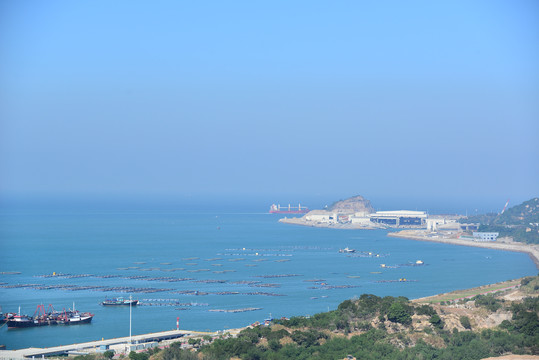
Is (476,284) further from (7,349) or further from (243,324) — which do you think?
(7,349)

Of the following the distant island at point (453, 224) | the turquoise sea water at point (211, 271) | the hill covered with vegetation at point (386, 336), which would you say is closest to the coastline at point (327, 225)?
the distant island at point (453, 224)

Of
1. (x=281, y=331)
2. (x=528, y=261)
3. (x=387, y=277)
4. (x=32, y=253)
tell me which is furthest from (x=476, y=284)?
(x=32, y=253)

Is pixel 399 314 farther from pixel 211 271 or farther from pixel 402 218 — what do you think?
pixel 402 218

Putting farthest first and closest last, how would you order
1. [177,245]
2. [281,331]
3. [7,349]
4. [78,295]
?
[177,245], [78,295], [7,349], [281,331]

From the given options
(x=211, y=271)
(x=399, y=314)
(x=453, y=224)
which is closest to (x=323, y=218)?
(x=453, y=224)

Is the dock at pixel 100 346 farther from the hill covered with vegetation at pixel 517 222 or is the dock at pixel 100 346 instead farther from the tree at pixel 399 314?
the hill covered with vegetation at pixel 517 222

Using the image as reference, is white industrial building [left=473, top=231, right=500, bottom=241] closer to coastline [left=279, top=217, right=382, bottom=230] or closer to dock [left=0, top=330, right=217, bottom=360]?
coastline [left=279, top=217, right=382, bottom=230]

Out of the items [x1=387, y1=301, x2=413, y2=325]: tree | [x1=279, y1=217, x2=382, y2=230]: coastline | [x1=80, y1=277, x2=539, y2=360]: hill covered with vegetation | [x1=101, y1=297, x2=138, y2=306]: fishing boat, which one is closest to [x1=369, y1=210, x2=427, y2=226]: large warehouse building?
[x1=279, y1=217, x2=382, y2=230]: coastline
